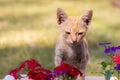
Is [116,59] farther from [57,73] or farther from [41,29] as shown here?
[41,29]

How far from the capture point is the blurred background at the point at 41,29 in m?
8.38

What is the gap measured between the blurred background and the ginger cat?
102 inches

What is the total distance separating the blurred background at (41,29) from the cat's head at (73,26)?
2774 millimetres

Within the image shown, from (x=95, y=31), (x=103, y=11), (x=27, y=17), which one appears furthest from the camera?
(x=103, y=11)

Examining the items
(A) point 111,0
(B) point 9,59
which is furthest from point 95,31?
(A) point 111,0

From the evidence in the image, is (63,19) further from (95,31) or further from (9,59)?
(95,31)

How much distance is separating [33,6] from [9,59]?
698 centimetres

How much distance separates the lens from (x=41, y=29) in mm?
11312

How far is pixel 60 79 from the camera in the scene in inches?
150

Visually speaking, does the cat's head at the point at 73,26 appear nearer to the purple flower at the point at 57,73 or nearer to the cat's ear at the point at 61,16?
the cat's ear at the point at 61,16

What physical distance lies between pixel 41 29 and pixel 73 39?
7.19 m

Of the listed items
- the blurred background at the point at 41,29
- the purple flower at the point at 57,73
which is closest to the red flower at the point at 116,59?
the purple flower at the point at 57,73

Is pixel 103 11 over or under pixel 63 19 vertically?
under

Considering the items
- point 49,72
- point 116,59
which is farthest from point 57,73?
point 116,59
